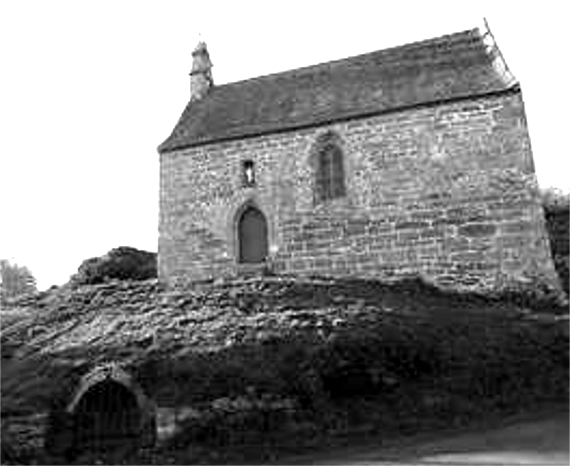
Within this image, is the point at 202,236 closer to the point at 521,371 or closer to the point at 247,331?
the point at 247,331

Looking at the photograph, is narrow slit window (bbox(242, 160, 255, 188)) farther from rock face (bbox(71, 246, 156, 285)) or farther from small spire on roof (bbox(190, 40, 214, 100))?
small spire on roof (bbox(190, 40, 214, 100))

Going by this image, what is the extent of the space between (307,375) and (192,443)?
259 centimetres

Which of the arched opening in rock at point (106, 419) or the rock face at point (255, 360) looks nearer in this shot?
the rock face at point (255, 360)

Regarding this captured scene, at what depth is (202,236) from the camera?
28188 millimetres

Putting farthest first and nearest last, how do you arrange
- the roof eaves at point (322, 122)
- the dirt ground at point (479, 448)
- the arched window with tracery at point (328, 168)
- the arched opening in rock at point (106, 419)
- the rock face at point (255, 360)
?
the arched window with tracery at point (328, 168)
the roof eaves at point (322, 122)
the arched opening in rock at point (106, 419)
the rock face at point (255, 360)
the dirt ground at point (479, 448)

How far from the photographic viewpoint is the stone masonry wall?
24062 mm

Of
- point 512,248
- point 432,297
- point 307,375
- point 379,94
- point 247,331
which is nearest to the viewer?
point 307,375

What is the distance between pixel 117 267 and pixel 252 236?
5504mm

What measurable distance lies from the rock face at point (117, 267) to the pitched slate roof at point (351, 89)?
4420 millimetres

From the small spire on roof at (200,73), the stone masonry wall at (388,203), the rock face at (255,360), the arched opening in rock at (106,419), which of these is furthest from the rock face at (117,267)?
the arched opening in rock at (106,419)

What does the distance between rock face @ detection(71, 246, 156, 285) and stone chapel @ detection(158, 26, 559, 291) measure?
2341 mm

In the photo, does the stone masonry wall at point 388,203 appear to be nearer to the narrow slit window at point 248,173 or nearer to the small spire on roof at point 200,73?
the narrow slit window at point 248,173

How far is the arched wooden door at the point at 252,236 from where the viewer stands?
27812 mm

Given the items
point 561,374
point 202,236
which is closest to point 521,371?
point 561,374
